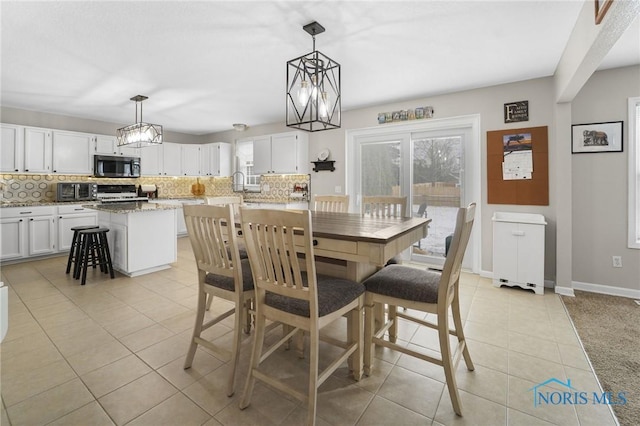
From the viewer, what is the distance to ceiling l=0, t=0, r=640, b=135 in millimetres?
2240

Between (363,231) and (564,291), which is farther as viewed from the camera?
(564,291)

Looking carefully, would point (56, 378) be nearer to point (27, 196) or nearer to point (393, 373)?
point (393, 373)

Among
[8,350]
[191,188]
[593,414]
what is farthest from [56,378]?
[191,188]

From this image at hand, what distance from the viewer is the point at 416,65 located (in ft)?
10.5

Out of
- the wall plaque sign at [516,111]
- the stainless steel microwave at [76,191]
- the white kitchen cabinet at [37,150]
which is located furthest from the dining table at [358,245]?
the white kitchen cabinet at [37,150]

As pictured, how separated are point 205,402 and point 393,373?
113 cm

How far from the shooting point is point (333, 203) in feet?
11.2

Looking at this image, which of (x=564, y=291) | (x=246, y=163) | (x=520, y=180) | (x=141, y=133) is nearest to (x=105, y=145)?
(x=141, y=133)

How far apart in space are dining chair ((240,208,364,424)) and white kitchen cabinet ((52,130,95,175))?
17.7 feet

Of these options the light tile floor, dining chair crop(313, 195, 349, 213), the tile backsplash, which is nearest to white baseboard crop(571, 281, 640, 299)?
the light tile floor

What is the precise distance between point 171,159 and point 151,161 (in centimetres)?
42

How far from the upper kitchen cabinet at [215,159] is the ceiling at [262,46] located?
244 centimetres

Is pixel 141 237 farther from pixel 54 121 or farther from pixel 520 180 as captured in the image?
pixel 520 180

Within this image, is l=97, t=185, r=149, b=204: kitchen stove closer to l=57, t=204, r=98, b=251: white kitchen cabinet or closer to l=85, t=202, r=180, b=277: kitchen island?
l=57, t=204, r=98, b=251: white kitchen cabinet
